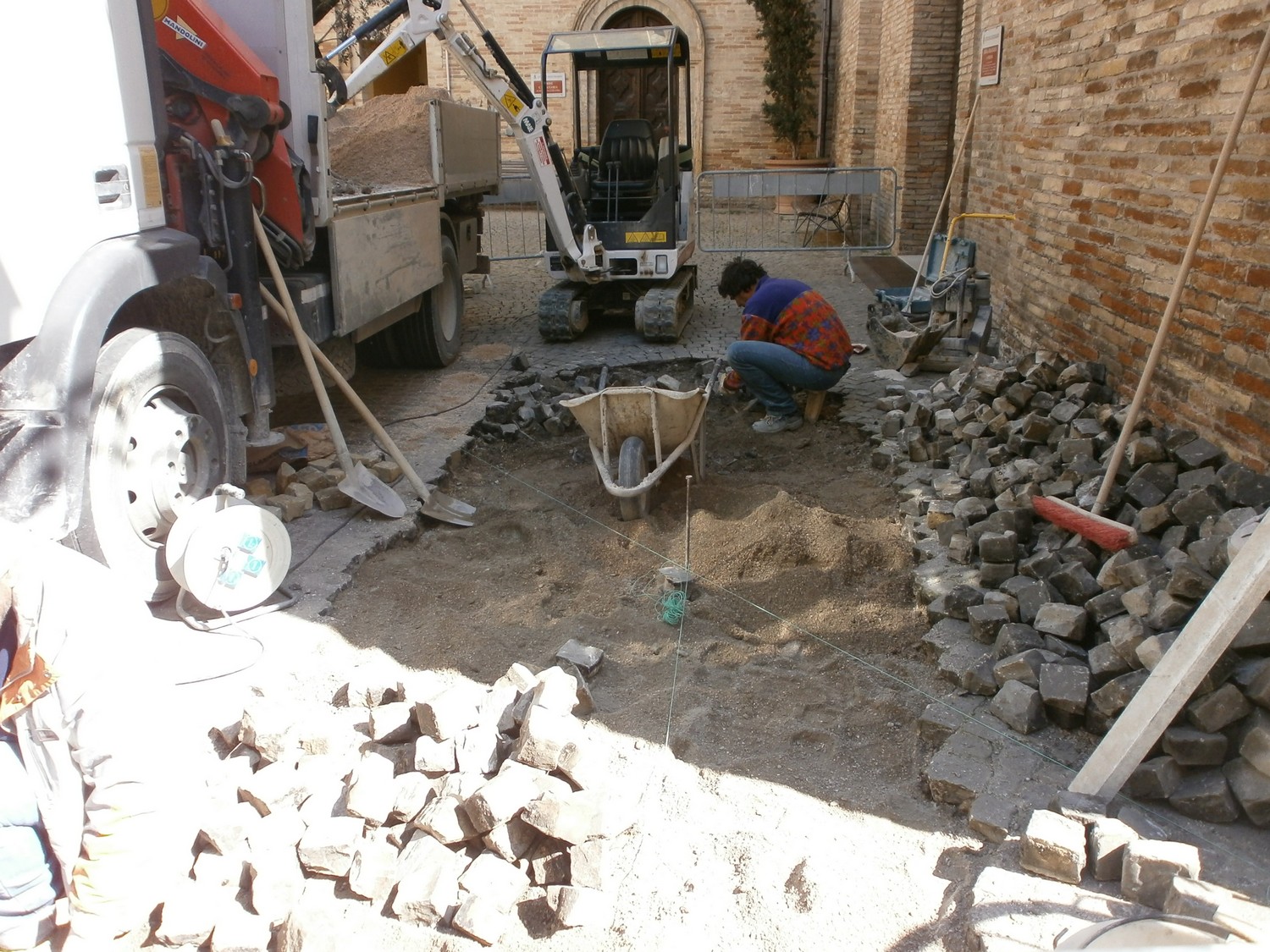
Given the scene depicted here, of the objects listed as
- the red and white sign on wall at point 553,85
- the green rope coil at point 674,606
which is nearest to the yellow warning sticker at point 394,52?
the green rope coil at point 674,606

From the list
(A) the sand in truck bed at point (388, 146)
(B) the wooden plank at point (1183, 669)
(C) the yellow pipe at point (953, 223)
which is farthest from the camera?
(C) the yellow pipe at point (953, 223)

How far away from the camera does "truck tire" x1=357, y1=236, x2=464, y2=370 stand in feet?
27.4

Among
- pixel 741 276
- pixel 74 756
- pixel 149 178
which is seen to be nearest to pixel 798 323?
pixel 741 276

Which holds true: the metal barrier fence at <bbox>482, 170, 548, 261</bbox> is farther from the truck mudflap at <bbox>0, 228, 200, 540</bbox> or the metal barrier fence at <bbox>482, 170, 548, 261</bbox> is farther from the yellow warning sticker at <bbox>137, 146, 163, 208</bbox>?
the truck mudflap at <bbox>0, 228, 200, 540</bbox>

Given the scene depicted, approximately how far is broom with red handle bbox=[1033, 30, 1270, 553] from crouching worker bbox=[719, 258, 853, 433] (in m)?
2.48

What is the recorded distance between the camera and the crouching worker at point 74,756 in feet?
7.91

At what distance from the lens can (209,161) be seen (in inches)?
179

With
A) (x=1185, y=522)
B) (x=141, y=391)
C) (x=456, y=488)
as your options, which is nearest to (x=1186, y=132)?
(x=1185, y=522)

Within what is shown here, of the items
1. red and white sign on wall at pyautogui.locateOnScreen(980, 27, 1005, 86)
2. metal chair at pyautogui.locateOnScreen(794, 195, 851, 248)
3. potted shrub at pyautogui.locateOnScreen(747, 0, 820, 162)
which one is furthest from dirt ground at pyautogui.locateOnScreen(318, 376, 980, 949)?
potted shrub at pyautogui.locateOnScreen(747, 0, 820, 162)

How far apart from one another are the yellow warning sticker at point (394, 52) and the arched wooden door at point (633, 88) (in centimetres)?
1299

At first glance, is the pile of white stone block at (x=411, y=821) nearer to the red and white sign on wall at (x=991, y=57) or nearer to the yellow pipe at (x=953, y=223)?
the yellow pipe at (x=953, y=223)

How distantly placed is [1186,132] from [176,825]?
17.6ft

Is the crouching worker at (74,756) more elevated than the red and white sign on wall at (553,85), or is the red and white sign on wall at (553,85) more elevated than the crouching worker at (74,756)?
the red and white sign on wall at (553,85)

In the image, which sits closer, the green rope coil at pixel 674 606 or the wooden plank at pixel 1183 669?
the wooden plank at pixel 1183 669
